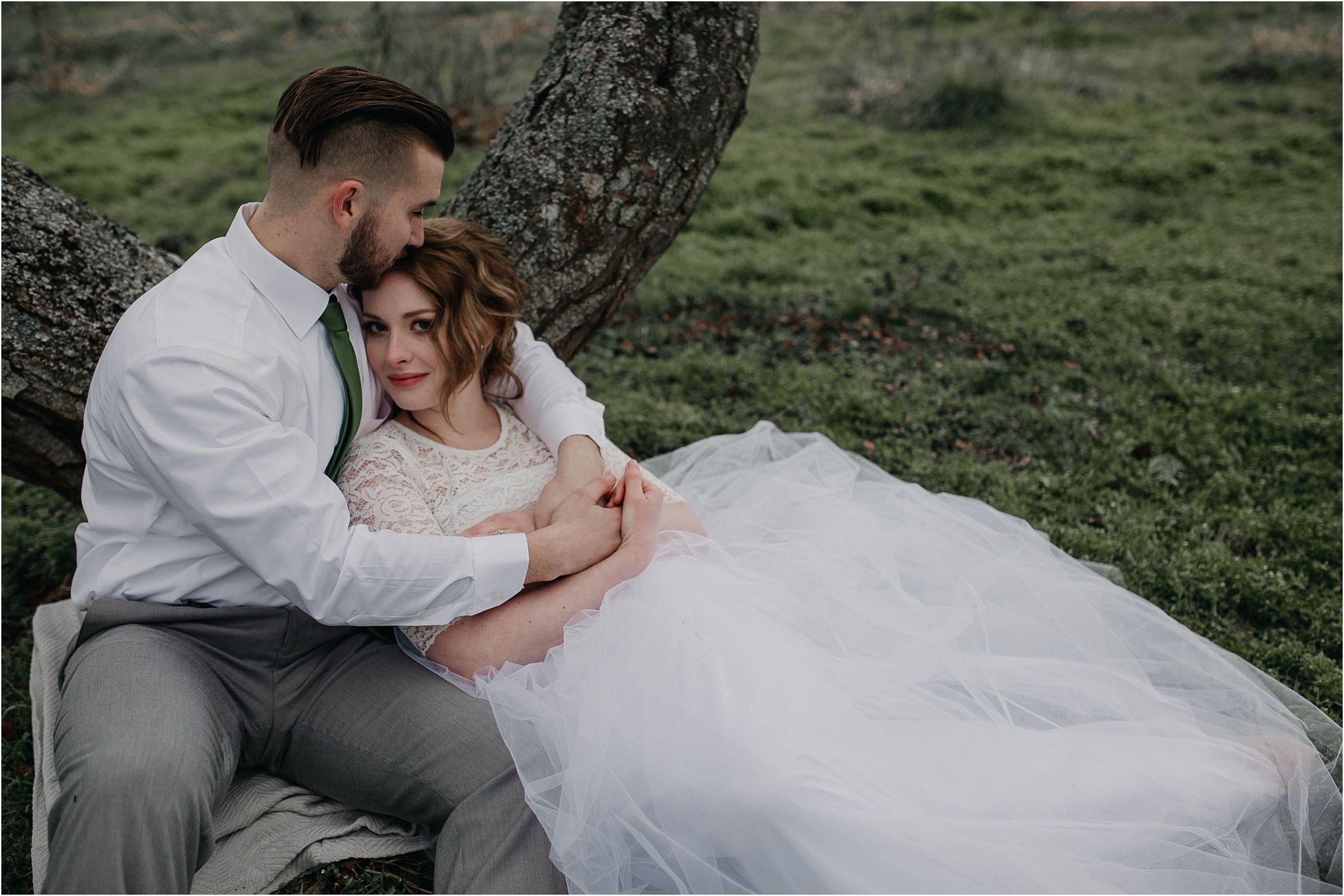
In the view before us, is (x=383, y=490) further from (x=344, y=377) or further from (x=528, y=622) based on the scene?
(x=528, y=622)

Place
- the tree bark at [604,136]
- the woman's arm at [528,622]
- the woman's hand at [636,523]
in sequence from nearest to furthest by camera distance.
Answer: the woman's arm at [528,622] → the woman's hand at [636,523] → the tree bark at [604,136]

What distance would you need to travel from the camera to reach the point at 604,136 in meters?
3.79

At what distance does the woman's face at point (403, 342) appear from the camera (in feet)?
9.16

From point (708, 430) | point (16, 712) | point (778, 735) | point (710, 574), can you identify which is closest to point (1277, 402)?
point (708, 430)

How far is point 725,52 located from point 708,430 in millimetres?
2072

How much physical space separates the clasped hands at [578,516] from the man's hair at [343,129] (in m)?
1.14

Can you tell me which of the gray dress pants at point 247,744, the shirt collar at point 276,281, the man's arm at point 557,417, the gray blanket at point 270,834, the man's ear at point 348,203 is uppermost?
the man's ear at point 348,203

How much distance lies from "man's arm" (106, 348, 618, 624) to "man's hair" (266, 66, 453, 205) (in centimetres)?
66

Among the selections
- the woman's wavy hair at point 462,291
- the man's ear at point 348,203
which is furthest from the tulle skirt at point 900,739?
the man's ear at point 348,203

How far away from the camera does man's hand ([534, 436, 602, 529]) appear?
2896 mm

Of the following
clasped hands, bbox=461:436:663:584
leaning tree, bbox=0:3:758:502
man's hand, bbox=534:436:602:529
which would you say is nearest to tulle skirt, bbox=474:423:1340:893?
clasped hands, bbox=461:436:663:584

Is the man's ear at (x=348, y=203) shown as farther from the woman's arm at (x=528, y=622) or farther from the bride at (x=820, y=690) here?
the woman's arm at (x=528, y=622)

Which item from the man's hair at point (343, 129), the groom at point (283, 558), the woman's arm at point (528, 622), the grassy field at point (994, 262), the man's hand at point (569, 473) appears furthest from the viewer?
the grassy field at point (994, 262)

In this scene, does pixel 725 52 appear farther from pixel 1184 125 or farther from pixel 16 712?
pixel 1184 125
